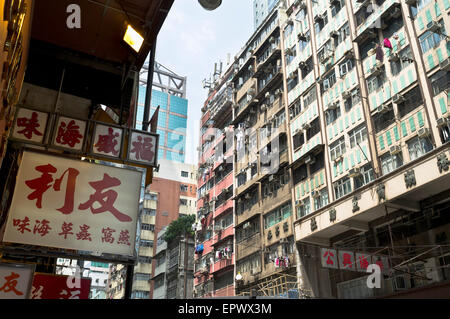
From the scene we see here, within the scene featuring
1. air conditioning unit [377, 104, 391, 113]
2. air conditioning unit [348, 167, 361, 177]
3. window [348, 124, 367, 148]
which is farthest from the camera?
window [348, 124, 367, 148]

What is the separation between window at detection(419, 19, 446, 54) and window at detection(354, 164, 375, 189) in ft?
19.5

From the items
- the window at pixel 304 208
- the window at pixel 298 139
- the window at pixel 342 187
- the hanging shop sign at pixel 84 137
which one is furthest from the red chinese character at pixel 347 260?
the hanging shop sign at pixel 84 137

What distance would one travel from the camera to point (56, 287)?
22.8ft

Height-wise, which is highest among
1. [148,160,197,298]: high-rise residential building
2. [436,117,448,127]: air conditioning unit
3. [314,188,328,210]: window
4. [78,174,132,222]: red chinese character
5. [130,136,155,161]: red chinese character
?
[148,160,197,298]: high-rise residential building

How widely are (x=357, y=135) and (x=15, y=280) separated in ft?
65.1

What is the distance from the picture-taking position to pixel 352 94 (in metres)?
23.0

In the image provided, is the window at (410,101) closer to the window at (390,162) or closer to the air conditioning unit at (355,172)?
the window at (390,162)

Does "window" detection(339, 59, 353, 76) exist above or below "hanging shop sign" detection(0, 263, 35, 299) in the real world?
above

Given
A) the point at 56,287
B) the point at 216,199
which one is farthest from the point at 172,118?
the point at 56,287

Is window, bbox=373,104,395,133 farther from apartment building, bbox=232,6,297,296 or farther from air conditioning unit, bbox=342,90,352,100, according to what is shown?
apartment building, bbox=232,6,297,296

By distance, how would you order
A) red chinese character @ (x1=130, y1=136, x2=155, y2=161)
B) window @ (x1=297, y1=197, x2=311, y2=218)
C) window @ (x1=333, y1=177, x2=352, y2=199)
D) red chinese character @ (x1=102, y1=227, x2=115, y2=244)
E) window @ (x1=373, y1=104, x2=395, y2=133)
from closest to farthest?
red chinese character @ (x1=102, y1=227, x2=115, y2=244) → red chinese character @ (x1=130, y1=136, x2=155, y2=161) → window @ (x1=373, y1=104, x2=395, y2=133) → window @ (x1=333, y1=177, x2=352, y2=199) → window @ (x1=297, y1=197, x2=311, y2=218)

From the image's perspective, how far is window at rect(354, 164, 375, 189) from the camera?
2044 centimetres

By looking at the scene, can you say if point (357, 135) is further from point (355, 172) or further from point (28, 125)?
point (28, 125)

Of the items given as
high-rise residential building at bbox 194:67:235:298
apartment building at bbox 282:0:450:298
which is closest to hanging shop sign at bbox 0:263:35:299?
apartment building at bbox 282:0:450:298
